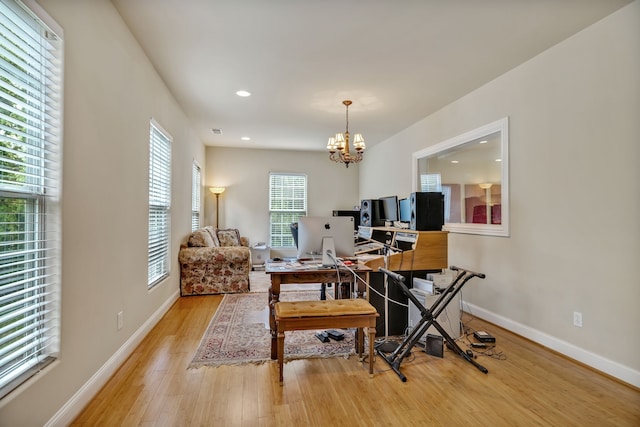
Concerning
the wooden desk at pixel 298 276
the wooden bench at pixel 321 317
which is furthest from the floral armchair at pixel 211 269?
the wooden bench at pixel 321 317

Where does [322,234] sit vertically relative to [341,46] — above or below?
below

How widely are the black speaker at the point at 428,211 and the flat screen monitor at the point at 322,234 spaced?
2.79ft

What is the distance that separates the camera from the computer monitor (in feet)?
9.08

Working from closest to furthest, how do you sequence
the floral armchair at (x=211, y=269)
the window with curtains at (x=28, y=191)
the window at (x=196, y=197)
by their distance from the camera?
the window with curtains at (x=28, y=191) → the floral armchair at (x=211, y=269) → the window at (x=196, y=197)

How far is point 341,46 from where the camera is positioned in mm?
2762

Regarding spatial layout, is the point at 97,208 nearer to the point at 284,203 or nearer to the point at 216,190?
the point at 216,190

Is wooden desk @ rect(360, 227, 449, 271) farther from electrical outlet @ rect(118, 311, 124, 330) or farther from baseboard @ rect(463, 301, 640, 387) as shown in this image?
electrical outlet @ rect(118, 311, 124, 330)

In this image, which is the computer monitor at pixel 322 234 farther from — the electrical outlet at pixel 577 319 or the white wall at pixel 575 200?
the electrical outlet at pixel 577 319

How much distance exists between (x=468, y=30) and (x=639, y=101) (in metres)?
1.30

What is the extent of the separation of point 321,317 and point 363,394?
1.84 ft

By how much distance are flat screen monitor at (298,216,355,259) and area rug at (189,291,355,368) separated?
2.70 feet

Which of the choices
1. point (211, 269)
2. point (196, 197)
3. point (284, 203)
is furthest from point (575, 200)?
point (196, 197)

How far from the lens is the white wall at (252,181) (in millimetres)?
7062

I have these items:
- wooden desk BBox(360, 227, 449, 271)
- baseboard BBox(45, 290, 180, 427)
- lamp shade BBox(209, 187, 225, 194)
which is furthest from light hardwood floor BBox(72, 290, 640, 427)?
lamp shade BBox(209, 187, 225, 194)
